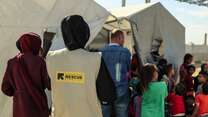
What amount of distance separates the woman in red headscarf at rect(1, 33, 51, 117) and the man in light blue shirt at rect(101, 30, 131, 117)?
2.36 metres

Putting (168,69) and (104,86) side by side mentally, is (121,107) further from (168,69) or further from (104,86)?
(104,86)

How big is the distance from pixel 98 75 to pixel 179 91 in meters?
4.15

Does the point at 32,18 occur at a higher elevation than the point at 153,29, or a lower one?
higher

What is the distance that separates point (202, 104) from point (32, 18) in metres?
3.15

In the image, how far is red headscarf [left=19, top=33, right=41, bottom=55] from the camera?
15.4 ft

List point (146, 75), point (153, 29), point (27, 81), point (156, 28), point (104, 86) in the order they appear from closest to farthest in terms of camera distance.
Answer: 1. point (104, 86)
2. point (27, 81)
3. point (146, 75)
4. point (153, 29)
5. point (156, 28)

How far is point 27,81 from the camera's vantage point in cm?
466

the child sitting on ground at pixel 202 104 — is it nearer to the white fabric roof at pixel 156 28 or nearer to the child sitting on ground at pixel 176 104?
the child sitting on ground at pixel 176 104

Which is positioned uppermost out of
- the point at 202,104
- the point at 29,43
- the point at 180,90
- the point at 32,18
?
the point at 32,18

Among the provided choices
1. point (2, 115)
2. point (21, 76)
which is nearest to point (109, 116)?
point (2, 115)

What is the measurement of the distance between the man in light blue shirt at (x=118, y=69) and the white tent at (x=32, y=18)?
34.9 inches

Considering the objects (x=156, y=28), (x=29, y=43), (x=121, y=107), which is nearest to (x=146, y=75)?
(x=121, y=107)

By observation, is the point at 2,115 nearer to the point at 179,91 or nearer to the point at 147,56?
the point at 179,91

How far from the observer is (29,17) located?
24.9 feet
